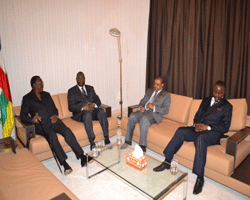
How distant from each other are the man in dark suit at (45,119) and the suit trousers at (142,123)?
0.87 meters

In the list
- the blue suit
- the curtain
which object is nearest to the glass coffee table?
the blue suit

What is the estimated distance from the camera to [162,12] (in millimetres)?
4504

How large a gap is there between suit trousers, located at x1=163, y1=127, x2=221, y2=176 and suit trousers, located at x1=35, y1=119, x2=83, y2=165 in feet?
4.30

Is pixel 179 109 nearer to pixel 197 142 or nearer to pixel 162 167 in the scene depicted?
pixel 197 142

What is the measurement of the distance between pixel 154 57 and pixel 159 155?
2660 mm

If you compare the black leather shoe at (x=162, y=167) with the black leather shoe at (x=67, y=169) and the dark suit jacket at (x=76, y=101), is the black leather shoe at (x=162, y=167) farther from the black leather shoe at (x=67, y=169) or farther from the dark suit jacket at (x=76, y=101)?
the dark suit jacket at (x=76, y=101)

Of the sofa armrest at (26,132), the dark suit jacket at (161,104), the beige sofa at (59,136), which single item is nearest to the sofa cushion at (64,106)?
the beige sofa at (59,136)

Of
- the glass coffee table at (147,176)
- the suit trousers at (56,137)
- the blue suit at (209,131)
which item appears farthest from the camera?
the suit trousers at (56,137)

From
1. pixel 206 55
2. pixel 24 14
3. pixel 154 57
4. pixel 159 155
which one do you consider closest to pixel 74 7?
pixel 24 14

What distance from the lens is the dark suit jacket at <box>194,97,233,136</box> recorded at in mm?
2578

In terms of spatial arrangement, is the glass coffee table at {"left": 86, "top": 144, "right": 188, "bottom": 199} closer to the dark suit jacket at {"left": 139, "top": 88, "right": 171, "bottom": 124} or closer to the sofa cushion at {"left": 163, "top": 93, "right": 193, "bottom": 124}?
the dark suit jacket at {"left": 139, "top": 88, "right": 171, "bottom": 124}

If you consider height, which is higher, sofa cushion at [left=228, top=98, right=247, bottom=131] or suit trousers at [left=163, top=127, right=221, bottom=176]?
sofa cushion at [left=228, top=98, right=247, bottom=131]

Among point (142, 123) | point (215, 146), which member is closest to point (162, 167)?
point (215, 146)

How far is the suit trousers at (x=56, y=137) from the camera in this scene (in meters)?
2.63
